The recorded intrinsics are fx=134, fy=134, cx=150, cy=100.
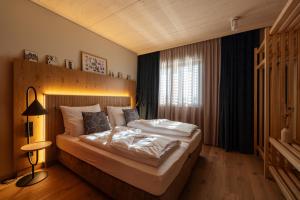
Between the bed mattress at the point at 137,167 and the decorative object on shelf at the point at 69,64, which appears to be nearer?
the bed mattress at the point at 137,167

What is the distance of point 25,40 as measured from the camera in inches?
78.5


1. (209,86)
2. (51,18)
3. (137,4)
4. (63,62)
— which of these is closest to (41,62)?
(63,62)

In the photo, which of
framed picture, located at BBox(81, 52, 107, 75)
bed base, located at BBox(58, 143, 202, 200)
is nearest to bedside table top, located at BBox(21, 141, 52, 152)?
bed base, located at BBox(58, 143, 202, 200)

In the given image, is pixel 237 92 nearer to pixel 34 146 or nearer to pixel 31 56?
pixel 34 146

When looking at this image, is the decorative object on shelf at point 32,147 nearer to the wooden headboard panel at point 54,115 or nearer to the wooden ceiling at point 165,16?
the wooden headboard panel at point 54,115

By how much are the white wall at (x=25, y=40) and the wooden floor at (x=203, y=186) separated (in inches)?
22.3

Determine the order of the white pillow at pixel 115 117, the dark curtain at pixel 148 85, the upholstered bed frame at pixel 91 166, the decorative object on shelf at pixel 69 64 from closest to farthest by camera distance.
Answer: the upholstered bed frame at pixel 91 166
the decorative object on shelf at pixel 69 64
the white pillow at pixel 115 117
the dark curtain at pixel 148 85

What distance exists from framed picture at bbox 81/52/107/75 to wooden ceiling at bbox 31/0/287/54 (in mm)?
588

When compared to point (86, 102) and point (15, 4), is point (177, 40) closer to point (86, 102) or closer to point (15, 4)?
point (86, 102)

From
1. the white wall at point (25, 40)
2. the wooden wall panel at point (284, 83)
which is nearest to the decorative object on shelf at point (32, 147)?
the white wall at point (25, 40)

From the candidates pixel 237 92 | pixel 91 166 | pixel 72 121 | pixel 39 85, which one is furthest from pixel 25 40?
pixel 237 92

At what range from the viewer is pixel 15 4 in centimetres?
190

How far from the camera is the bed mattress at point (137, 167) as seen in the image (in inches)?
43.6

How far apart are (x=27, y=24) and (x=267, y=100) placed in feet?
12.2
